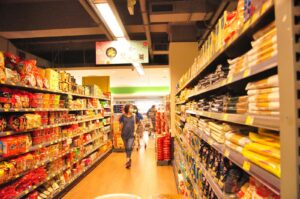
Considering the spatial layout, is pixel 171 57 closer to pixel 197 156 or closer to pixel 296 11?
pixel 197 156

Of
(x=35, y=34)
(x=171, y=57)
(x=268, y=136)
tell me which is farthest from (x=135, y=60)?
(x=268, y=136)

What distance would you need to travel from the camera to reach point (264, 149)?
1.12m

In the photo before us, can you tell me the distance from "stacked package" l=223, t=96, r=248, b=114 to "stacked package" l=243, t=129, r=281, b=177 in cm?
18

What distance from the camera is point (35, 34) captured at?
266 inches

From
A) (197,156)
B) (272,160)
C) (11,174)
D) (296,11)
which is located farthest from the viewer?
(11,174)

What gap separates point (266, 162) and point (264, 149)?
90 millimetres

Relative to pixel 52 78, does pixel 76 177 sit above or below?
below

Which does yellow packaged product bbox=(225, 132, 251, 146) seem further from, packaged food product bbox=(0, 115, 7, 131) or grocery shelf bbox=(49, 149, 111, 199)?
grocery shelf bbox=(49, 149, 111, 199)

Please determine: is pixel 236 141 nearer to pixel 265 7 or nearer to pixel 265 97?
pixel 265 97

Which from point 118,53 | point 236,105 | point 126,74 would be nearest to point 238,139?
point 236,105

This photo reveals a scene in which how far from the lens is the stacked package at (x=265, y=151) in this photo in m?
1.00

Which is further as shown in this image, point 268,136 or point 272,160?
point 268,136

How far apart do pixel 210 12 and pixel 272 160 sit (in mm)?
5400

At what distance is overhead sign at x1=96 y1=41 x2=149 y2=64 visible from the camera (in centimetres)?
660
